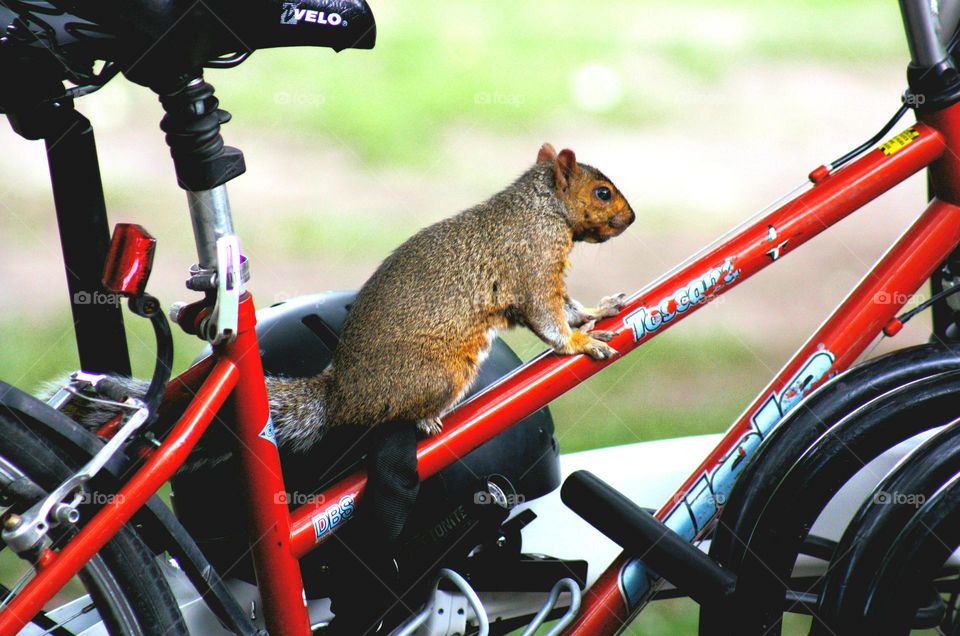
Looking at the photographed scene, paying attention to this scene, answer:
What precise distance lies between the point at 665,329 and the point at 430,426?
0.36m

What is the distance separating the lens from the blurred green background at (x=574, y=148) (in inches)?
121

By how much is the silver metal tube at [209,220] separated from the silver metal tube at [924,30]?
0.92 meters

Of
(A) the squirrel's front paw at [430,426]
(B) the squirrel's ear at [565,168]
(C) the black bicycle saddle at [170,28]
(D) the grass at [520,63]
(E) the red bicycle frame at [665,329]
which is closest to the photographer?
(C) the black bicycle saddle at [170,28]

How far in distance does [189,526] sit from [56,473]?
14.1 inches

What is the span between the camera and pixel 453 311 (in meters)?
1.55

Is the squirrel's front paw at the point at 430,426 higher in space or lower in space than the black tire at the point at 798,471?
higher

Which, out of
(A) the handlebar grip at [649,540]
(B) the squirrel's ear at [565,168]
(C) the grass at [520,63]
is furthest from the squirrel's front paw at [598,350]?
(C) the grass at [520,63]

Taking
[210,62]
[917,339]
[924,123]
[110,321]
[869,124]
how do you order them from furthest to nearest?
[869,124]
[917,339]
[110,321]
[924,123]
[210,62]

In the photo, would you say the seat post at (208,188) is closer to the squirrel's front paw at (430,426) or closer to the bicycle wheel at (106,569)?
the bicycle wheel at (106,569)

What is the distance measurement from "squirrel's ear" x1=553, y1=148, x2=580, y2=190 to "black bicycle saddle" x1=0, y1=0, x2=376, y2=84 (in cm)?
52

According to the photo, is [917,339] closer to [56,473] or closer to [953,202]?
[953,202]

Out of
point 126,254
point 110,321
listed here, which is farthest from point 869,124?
point 126,254

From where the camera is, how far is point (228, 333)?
1.26 metres

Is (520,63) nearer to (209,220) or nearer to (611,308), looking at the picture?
(611,308)
